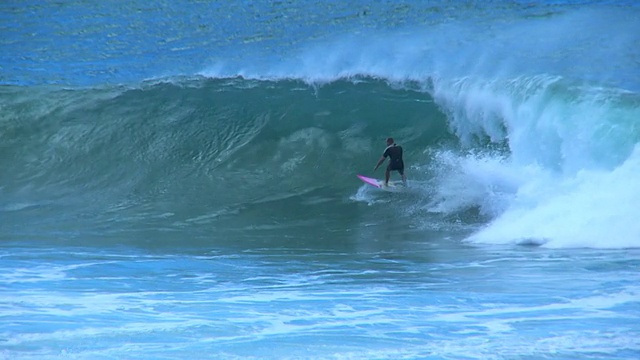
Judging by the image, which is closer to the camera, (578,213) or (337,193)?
(578,213)

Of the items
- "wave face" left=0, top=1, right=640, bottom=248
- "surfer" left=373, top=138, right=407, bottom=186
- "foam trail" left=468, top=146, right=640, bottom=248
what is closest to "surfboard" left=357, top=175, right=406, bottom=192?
"surfer" left=373, top=138, right=407, bottom=186

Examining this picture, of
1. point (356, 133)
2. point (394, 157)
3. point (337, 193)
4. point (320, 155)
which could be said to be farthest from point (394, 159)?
point (356, 133)

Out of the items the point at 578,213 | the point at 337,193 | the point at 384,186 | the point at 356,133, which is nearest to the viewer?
the point at 578,213

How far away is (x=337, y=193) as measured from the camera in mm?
11656

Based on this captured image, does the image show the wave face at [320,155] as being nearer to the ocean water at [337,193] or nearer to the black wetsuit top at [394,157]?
the ocean water at [337,193]

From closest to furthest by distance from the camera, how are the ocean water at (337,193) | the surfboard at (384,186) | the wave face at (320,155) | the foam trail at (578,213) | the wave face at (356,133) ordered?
the ocean water at (337,193), the foam trail at (578,213), the wave face at (320,155), the wave face at (356,133), the surfboard at (384,186)

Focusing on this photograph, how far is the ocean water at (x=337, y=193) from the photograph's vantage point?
5320 mm

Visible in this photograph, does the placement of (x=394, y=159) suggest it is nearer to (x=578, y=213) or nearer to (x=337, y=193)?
(x=337, y=193)

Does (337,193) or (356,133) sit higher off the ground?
(356,133)

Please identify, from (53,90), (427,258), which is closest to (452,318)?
(427,258)

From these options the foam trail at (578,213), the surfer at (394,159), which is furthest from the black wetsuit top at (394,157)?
the foam trail at (578,213)

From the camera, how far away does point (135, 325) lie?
536 cm

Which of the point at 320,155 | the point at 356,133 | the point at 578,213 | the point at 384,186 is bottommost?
the point at 578,213

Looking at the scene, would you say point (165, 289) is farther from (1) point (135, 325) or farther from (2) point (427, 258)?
(2) point (427, 258)
